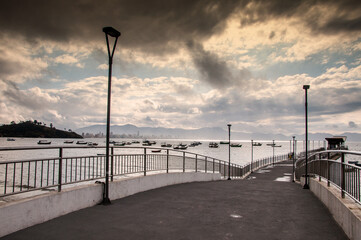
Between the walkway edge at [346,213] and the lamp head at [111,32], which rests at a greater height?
the lamp head at [111,32]

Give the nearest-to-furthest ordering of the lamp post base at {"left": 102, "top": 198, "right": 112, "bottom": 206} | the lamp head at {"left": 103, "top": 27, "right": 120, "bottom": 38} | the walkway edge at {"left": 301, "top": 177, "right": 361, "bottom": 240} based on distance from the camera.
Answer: the walkway edge at {"left": 301, "top": 177, "right": 361, "bottom": 240} < the lamp post base at {"left": 102, "top": 198, "right": 112, "bottom": 206} < the lamp head at {"left": 103, "top": 27, "right": 120, "bottom": 38}

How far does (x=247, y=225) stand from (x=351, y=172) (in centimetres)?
238

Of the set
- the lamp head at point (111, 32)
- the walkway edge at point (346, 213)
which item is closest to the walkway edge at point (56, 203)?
the lamp head at point (111, 32)

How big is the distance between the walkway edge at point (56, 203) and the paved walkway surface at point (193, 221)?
7.2 inches

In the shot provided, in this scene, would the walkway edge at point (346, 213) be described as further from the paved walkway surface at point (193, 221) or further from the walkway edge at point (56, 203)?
the walkway edge at point (56, 203)

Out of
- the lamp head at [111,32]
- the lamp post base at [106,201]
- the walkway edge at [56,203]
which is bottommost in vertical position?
the lamp post base at [106,201]

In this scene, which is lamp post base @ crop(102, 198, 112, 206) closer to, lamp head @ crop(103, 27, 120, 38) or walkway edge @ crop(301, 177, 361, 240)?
lamp head @ crop(103, 27, 120, 38)

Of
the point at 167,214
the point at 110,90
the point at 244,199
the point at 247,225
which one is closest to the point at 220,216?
the point at 247,225

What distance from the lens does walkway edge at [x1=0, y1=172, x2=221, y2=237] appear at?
492 cm

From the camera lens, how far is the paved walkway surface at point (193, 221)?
4.97 m

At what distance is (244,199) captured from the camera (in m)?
8.63

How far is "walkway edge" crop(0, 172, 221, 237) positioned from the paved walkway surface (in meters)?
0.18

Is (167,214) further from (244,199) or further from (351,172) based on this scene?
(351,172)

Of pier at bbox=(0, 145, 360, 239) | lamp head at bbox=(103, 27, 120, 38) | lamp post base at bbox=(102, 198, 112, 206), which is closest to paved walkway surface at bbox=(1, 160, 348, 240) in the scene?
pier at bbox=(0, 145, 360, 239)
